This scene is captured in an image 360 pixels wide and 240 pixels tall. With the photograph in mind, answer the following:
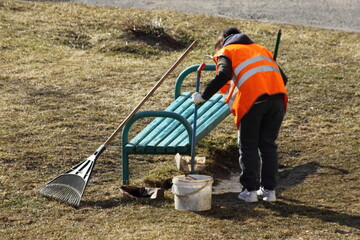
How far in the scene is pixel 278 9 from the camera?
14.6m

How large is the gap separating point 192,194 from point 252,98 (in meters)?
0.93

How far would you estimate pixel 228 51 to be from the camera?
6273mm

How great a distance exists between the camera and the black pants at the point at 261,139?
6281 mm

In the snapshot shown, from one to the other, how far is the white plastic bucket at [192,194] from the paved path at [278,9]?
8.08m

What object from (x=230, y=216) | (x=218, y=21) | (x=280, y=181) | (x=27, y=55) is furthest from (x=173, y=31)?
(x=230, y=216)

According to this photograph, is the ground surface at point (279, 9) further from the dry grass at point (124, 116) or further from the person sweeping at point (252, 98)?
the person sweeping at point (252, 98)

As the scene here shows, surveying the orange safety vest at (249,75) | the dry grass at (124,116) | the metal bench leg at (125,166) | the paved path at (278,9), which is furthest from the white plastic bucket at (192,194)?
the paved path at (278,9)

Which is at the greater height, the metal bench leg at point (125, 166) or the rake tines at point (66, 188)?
the metal bench leg at point (125, 166)

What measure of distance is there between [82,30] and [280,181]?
6490 mm

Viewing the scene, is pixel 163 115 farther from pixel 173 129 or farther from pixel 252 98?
pixel 252 98

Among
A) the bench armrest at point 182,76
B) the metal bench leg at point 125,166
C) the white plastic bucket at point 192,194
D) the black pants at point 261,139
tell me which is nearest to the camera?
the white plastic bucket at point 192,194

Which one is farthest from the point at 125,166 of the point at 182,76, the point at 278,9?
the point at 278,9

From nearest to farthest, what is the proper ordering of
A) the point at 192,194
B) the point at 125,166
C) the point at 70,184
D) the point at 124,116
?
the point at 192,194 → the point at 70,184 → the point at 125,166 → the point at 124,116

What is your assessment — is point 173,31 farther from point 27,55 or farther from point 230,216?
point 230,216
